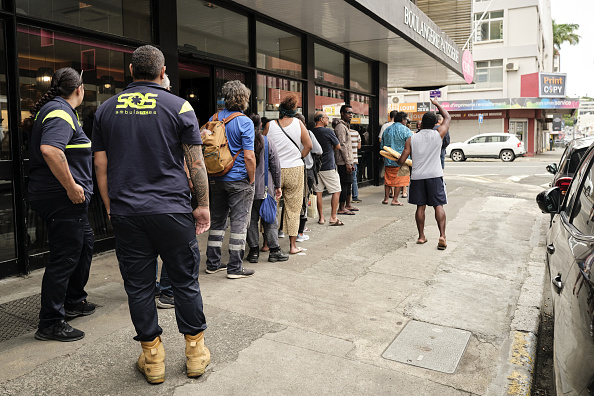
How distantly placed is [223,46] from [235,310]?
511 centimetres

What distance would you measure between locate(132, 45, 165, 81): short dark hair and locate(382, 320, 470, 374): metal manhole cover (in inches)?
95.8

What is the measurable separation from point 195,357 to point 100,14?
463cm

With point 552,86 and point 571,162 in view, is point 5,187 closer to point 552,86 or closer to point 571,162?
point 571,162

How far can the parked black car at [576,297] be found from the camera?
1.99 m

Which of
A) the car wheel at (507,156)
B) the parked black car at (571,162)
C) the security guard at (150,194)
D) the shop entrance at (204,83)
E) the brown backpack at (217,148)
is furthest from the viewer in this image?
the car wheel at (507,156)

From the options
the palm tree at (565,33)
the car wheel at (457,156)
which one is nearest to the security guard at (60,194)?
the car wheel at (457,156)

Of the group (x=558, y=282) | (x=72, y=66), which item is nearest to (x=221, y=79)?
(x=72, y=66)

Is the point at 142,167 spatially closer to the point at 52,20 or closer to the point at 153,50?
the point at 153,50

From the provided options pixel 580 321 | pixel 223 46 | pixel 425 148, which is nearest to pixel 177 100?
pixel 580 321

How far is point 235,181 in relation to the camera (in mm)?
5188

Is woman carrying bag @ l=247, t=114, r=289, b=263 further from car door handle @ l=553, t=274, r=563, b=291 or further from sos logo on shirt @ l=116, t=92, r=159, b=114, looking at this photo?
A: car door handle @ l=553, t=274, r=563, b=291

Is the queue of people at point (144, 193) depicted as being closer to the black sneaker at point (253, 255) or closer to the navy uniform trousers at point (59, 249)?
the navy uniform trousers at point (59, 249)

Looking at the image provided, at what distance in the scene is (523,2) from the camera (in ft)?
124

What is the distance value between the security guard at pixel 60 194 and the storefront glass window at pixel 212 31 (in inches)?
149
